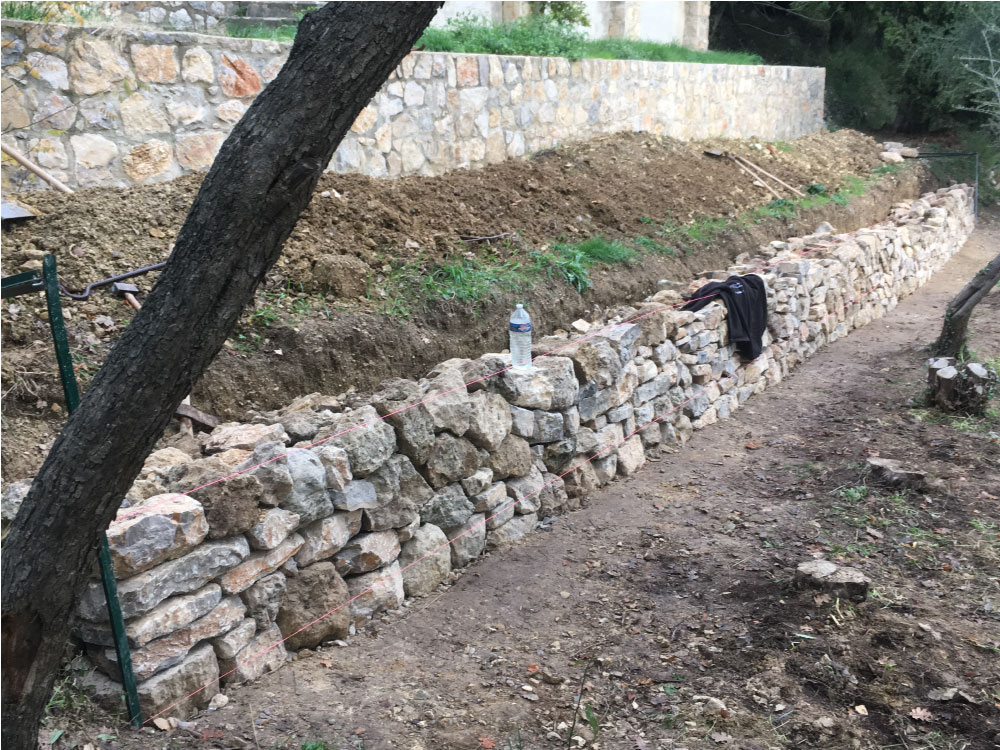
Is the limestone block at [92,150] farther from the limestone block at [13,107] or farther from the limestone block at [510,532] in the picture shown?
the limestone block at [510,532]

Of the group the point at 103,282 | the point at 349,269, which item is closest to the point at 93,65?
the point at 103,282

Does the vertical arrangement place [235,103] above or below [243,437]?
above

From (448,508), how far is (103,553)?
2053mm

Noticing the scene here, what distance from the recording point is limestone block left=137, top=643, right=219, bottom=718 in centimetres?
321

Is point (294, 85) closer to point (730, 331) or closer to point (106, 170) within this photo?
point (106, 170)

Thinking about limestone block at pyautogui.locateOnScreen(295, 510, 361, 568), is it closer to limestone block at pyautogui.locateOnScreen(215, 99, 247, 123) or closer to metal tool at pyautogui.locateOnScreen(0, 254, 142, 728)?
metal tool at pyautogui.locateOnScreen(0, 254, 142, 728)

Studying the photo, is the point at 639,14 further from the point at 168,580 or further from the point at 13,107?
the point at 168,580

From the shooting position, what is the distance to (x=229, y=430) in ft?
14.4

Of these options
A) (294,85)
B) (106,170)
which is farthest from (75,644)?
(106,170)

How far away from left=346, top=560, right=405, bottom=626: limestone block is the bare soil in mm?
1469

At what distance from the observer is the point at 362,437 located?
4160 mm

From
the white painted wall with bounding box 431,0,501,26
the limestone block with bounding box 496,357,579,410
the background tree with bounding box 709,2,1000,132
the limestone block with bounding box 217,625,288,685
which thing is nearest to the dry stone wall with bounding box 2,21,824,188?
the white painted wall with bounding box 431,0,501,26

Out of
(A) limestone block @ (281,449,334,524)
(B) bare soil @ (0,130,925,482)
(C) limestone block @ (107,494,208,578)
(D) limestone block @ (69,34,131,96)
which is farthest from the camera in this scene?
(D) limestone block @ (69,34,131,96)

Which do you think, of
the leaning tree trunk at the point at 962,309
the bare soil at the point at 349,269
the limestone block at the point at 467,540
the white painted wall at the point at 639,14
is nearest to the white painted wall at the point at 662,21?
the white painted wall at the point at 639,14
